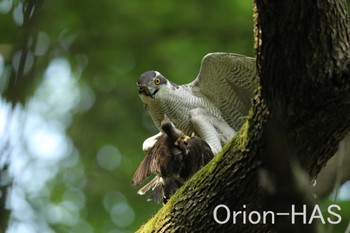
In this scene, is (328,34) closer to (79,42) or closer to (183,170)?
(183,170)

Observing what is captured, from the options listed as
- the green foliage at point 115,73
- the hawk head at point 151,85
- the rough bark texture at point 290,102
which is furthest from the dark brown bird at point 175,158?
the green foliage at point 115,73

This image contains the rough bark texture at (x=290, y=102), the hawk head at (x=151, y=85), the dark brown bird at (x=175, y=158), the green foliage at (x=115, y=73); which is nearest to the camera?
the rough bark texture at (x=290, y=102)

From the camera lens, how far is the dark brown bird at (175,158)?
215 inches

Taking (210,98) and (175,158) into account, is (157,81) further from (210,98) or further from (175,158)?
(175,158)

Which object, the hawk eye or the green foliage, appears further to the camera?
the green foliage

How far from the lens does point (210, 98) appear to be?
6.38m

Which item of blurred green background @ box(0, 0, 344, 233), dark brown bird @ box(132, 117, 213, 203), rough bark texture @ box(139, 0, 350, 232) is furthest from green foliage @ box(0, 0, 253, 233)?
rough bark texture @ box(139, 0, 350, 232)

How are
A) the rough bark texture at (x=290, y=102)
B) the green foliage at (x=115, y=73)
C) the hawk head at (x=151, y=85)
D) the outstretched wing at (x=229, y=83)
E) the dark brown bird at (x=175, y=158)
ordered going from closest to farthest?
the rough bark texture at (x=290, y=102) → the dark brown bird at (x=175, y=158) → the outstretched wing at (x=229, y=83) → the hawk head at (x=151, y=85) → the green foliage at (x=115, y=73)

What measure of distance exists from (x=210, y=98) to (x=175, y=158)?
1096 mm

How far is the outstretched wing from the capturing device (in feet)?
19.4

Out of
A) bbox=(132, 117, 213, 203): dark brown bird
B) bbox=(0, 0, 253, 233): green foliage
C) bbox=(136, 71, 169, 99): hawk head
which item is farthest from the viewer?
bbox=(0, 0, 253, 233): green foliage

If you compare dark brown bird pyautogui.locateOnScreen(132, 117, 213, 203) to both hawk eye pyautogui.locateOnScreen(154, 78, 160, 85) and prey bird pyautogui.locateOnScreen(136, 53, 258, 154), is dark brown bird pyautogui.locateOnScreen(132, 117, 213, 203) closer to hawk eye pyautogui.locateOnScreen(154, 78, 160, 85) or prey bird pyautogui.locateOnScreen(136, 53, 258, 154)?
prey bird pyautogui.locateOnScreen(136, 53, 258, 154)

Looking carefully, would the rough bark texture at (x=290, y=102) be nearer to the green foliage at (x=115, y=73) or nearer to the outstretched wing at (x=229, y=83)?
the outstretched wing at (x=229, y=83)

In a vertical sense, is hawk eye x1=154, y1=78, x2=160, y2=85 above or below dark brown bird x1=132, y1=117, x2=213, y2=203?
above
